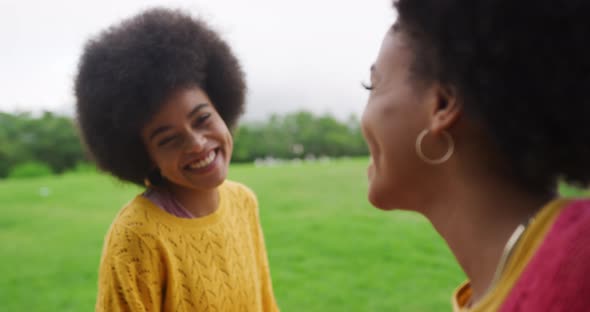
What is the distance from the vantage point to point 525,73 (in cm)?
74

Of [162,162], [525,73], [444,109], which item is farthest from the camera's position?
[162,162]

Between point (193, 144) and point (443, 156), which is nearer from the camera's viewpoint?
point (443, 156)

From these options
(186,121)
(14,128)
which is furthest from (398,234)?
(14,128)

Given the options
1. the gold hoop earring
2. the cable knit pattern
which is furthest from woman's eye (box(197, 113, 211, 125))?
the cable knit pattern

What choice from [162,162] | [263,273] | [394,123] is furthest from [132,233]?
[394,123]

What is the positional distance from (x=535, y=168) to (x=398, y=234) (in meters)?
4.03

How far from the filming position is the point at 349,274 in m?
4.00

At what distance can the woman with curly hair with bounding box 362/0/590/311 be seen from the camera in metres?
0.73

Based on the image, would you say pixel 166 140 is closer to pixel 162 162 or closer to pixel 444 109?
pixel 162 162

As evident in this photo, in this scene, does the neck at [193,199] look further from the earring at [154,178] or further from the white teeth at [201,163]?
the white teeth at [201,163]

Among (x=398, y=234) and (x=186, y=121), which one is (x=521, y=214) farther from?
(x=398, y=234)

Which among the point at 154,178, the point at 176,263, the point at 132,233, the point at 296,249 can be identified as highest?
the point at 154,178

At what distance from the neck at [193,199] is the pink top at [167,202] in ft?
0.05

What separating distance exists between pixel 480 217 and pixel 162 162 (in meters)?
0.93
